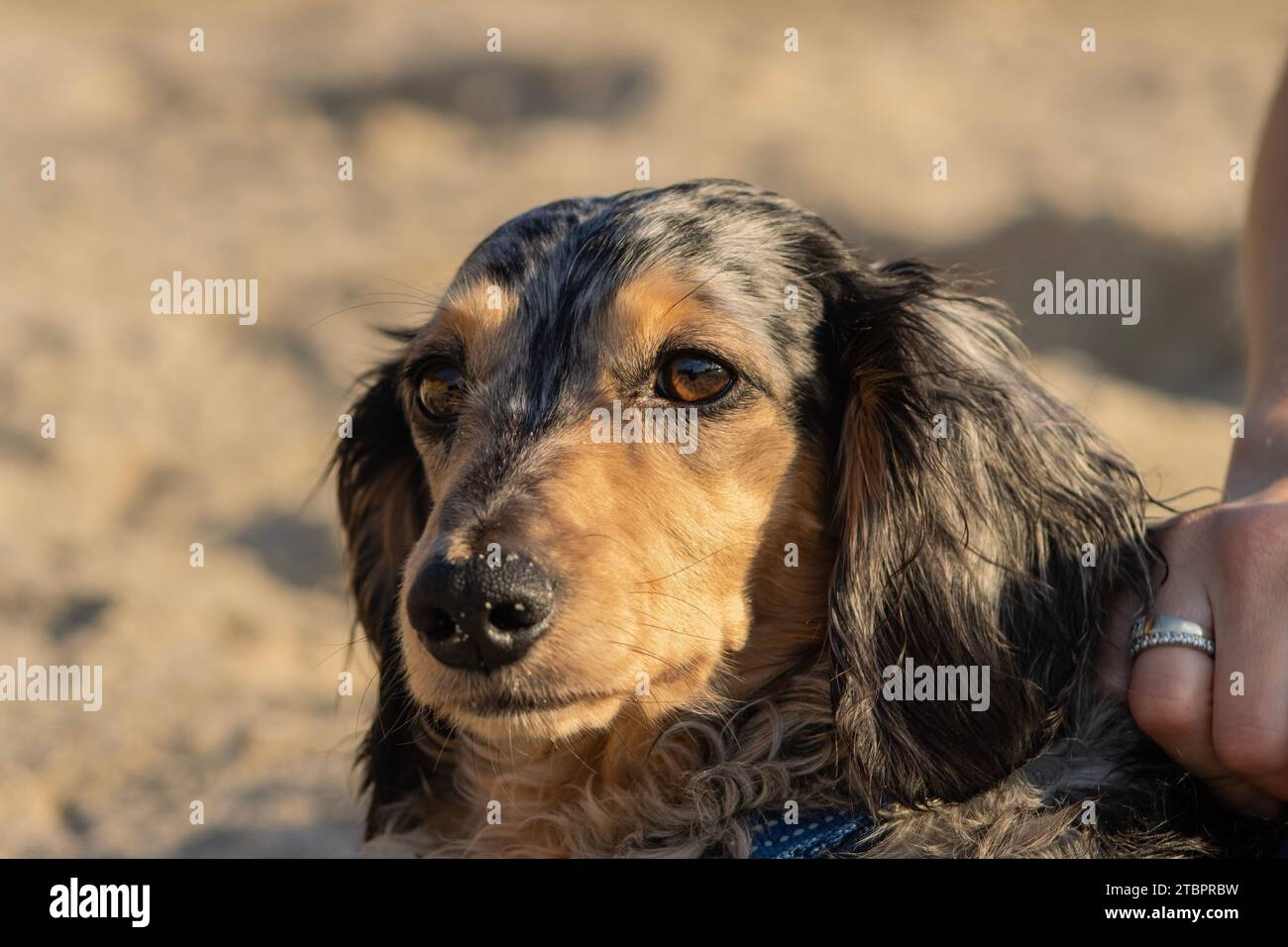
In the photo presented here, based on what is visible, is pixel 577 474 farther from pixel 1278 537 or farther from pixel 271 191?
pixel 271 191

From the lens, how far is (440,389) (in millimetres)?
3705

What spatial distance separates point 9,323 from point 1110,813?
26.3 feet

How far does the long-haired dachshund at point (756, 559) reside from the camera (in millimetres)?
3037

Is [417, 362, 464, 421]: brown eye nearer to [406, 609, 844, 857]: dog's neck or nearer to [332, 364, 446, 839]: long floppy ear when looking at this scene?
[332, 364, 446, 839]: long floppy ear

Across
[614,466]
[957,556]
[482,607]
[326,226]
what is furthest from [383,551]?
[326,226]

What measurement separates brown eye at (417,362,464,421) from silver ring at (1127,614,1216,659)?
5.86 feet

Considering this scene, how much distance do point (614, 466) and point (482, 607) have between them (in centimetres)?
56

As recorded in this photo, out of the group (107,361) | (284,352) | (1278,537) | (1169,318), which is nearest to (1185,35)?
(1169,318)

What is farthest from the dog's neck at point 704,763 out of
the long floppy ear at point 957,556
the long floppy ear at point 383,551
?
the long floppy ear at point 383,551

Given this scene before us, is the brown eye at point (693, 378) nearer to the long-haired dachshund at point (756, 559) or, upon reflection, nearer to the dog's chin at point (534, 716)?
the long-haired dachshund at point (756, 559)

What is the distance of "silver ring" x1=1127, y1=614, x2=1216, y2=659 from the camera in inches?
119

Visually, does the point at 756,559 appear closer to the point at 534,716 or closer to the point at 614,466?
the point at 614,466

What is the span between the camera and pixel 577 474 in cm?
317

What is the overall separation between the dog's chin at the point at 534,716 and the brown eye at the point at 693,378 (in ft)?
2.56
